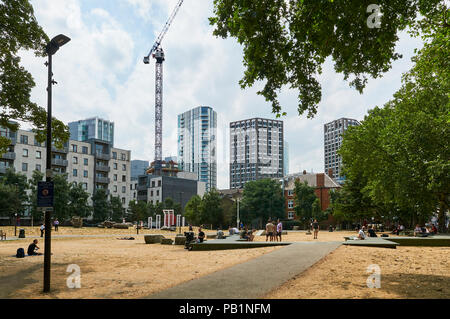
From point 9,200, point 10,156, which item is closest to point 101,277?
point 9,200

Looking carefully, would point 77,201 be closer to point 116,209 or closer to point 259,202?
point 116,209

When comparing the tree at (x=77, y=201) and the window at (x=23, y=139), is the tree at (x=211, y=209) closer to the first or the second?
the tree at (x=77, y=201)

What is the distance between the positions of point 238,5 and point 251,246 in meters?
14.7

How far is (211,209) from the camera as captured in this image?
86.5 m

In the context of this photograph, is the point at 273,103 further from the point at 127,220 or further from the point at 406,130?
the point at 127,220

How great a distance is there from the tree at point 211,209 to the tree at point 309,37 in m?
73.7

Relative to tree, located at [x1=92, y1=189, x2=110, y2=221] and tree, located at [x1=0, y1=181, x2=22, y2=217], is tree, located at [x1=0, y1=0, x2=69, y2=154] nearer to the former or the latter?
tree, located at [x1=0, y1=181, x2=22, y2=217]

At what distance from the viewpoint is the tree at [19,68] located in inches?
703

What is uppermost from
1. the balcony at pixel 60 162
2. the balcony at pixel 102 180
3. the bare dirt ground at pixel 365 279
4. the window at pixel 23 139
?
the window at pixel 23 139

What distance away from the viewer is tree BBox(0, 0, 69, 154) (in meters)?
17.8

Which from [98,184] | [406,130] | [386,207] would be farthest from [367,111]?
[98,184]

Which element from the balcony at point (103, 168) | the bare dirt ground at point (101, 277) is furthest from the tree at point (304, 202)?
the bare dirt ground at point (101, 277)
